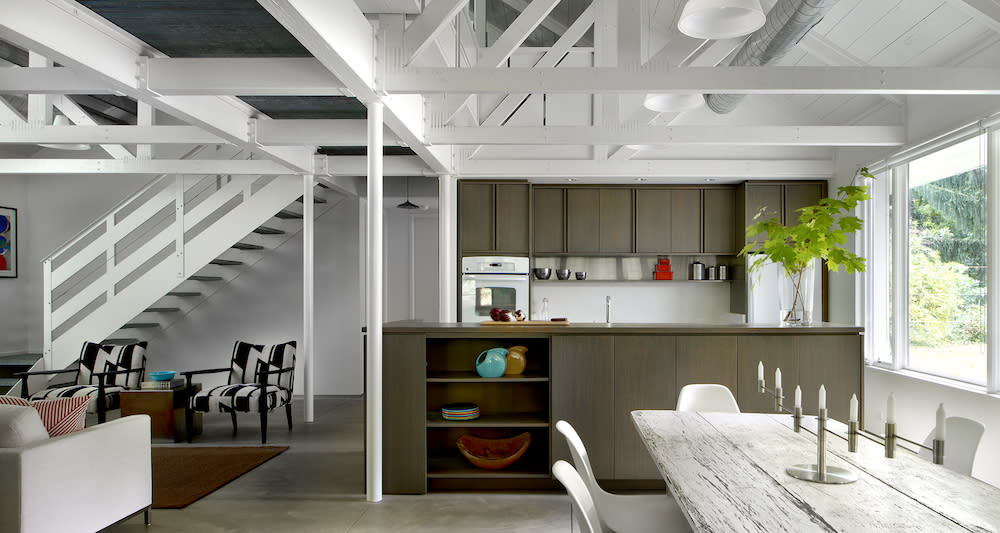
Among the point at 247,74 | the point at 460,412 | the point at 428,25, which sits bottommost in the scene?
the point at 460,412

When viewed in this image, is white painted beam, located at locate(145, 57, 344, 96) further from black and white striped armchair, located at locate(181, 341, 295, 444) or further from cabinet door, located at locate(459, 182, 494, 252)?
cabinet door, located at locate(459, 182, 494, 252)

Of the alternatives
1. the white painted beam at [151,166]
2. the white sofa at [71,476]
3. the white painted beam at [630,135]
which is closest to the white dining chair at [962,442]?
the white painted beam at [630,135]

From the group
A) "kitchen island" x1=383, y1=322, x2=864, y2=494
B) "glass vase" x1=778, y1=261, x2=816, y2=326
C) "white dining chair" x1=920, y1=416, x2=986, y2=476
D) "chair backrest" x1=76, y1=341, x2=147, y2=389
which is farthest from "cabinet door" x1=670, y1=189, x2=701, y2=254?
"chair backrest" x1=76, y1=341, x2=147, y2=389

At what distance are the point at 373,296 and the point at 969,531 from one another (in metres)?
3.37

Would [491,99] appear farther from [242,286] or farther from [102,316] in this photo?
[102,316]

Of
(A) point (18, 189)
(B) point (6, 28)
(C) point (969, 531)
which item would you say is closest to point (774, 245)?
(C) point (969, 531)

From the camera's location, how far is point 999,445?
14.5 ft

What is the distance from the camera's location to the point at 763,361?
4699 millimetres

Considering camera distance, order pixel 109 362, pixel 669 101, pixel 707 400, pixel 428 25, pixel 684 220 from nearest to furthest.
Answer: pixel 707 400 < pixel 428 25 < pixel 669 101 < pixel 109 362 < pixel 684 220

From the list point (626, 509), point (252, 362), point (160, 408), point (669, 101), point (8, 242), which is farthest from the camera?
point (8, 242)

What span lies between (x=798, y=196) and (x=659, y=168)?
1.68 m

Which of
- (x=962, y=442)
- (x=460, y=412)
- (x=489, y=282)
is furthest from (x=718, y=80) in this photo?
(x=489, y=282)

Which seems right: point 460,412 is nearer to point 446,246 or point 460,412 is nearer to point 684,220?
point 446,246

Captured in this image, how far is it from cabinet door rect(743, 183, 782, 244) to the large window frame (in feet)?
3.57
